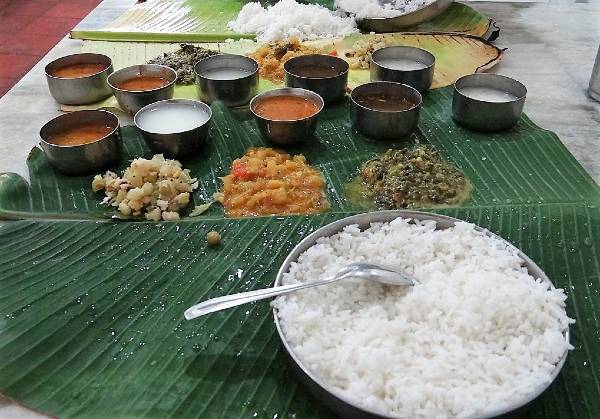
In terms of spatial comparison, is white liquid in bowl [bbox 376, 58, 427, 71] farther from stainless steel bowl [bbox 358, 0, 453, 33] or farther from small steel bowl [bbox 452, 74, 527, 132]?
stainless steel bowl [bbox 358, 0, 453, 33]

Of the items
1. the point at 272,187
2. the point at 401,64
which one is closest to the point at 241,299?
the point at 272,187

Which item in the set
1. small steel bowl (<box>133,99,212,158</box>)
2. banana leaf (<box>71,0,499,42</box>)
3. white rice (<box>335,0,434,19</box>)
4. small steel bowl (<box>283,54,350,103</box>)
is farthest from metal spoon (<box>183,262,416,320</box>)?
white rice (<box>335,0,434,19</box>)

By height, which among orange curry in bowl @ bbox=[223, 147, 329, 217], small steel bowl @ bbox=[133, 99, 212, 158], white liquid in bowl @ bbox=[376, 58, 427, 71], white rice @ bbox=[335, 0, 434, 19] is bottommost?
orange curry in bowl @ bbox=[223, 147, 329, 217]

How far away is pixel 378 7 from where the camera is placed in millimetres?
4891

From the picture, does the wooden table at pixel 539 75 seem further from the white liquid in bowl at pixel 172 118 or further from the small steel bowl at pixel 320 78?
the small steel bowl at pixel 320 78

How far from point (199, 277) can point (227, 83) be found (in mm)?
1699

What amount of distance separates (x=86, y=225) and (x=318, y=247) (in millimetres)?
1209

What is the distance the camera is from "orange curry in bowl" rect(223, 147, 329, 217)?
2744mm

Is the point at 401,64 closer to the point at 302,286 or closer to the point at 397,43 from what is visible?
the point at 397,43

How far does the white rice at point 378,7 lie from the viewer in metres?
4.84

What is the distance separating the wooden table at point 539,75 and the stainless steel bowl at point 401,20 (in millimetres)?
661

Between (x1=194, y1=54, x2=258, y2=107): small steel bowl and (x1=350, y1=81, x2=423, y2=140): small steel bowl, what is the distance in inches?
30.0

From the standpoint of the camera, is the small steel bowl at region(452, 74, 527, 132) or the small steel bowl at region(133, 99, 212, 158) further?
the small steel bowl at region(452, 74, 527, 132)

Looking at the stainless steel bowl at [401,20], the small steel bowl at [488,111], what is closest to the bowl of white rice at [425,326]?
the small steel bowl at [488,111]
